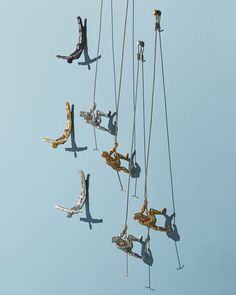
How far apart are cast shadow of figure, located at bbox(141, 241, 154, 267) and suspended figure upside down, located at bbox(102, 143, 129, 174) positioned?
0.15 metres

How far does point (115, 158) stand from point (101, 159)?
7 cm

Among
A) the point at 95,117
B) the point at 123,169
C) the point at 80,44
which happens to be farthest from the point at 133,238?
the point at 80,44

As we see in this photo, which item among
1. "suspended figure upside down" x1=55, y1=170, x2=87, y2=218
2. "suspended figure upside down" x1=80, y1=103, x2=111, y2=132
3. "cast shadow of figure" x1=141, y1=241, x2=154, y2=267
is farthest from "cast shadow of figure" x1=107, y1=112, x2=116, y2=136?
"cast shadow of figure" x1=141, y1=241, x2=154, y2=267

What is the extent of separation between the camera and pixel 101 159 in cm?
116

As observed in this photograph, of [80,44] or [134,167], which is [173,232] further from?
[80,44]

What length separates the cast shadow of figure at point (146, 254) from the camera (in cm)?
112

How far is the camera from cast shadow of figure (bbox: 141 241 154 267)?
3.69ft

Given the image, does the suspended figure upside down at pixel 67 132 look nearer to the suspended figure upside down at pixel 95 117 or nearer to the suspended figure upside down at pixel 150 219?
the suspended figure upside down at pixel 95 117

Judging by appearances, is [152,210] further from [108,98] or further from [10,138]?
[10,138]

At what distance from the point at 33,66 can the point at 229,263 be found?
56 centimetres

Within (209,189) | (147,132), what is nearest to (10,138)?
(147,132)

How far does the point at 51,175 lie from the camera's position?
121 cm

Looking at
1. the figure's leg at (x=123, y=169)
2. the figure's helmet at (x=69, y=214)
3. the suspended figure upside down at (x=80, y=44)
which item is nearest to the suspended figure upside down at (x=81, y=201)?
the figure's helmet at (x=69, y=214)

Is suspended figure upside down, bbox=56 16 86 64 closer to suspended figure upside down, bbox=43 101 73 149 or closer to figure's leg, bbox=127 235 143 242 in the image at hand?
suspended figure upside down, bbox=43 101 73 149
